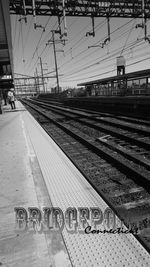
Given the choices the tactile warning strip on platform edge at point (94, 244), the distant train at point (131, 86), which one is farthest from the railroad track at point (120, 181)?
the distant train at point (131, 86)

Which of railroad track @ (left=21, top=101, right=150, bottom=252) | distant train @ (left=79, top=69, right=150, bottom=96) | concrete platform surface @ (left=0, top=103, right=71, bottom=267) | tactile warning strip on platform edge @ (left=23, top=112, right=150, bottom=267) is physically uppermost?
distant train @ (left=79, top=69, right=150, bottom=96)

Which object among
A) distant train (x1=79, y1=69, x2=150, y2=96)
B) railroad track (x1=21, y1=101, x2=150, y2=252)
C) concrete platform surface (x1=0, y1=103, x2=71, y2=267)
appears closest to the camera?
concrete platform surface (x1=0, y1=103, x2=71, y2=267)

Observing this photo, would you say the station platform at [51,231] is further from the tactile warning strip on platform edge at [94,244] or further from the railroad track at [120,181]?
the railroad track at [120,181]

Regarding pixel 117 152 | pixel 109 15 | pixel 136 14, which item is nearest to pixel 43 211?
pixel 117 152

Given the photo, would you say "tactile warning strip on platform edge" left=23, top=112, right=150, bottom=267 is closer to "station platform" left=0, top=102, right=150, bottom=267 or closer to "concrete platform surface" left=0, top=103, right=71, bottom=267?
"station platform" left=0, top=102, right=150, bottom=267

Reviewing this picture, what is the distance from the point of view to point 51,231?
100 inches

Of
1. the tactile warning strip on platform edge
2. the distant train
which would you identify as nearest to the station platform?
the tactile warning strip on platform edge

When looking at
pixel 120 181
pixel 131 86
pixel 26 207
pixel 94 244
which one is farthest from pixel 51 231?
pixel 131 86

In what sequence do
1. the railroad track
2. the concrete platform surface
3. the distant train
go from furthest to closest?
the distant train < the railroad track < the concrete platform surface

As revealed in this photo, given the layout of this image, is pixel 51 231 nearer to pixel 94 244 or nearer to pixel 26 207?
pixel 94 244

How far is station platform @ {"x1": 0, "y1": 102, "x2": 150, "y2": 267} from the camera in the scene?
7.05ft

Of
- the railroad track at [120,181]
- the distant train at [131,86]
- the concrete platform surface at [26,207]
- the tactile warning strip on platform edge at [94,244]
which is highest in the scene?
the distant train at [131,86]

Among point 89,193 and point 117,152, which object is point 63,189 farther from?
point 117,152

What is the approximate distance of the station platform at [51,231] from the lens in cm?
215
